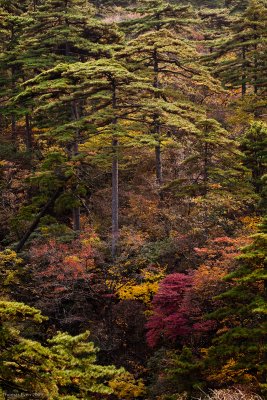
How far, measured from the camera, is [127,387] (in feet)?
52.3

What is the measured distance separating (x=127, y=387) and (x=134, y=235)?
26.6 feet

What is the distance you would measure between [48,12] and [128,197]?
12.0m

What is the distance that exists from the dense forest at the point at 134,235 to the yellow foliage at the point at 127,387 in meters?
0.06

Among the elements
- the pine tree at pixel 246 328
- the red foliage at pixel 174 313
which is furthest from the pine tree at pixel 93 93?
the pine tree at pixel 246 328

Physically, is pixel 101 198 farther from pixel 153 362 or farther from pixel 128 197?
pixel 153 362

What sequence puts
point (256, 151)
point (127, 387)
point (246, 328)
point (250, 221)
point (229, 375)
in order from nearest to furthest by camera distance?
point (246, 328), point (229, 375), point (127, 387), point (250, 221), point (256, 151)

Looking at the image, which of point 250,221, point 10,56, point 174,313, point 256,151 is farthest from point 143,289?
point 10,56

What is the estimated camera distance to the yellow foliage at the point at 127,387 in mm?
15875

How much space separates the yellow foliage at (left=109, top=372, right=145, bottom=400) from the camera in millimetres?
15875

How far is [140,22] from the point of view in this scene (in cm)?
3073

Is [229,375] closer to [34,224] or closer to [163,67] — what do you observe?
[34,224]

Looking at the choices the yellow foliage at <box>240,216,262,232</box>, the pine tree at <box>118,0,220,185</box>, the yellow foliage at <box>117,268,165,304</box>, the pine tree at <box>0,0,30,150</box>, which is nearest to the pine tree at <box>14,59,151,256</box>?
the pine tree at <box>118,0,220,185</box>

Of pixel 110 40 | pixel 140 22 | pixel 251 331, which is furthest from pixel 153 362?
pixel 140 22

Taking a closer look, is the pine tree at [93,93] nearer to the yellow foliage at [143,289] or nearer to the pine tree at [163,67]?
the pine tree at [163,67]
